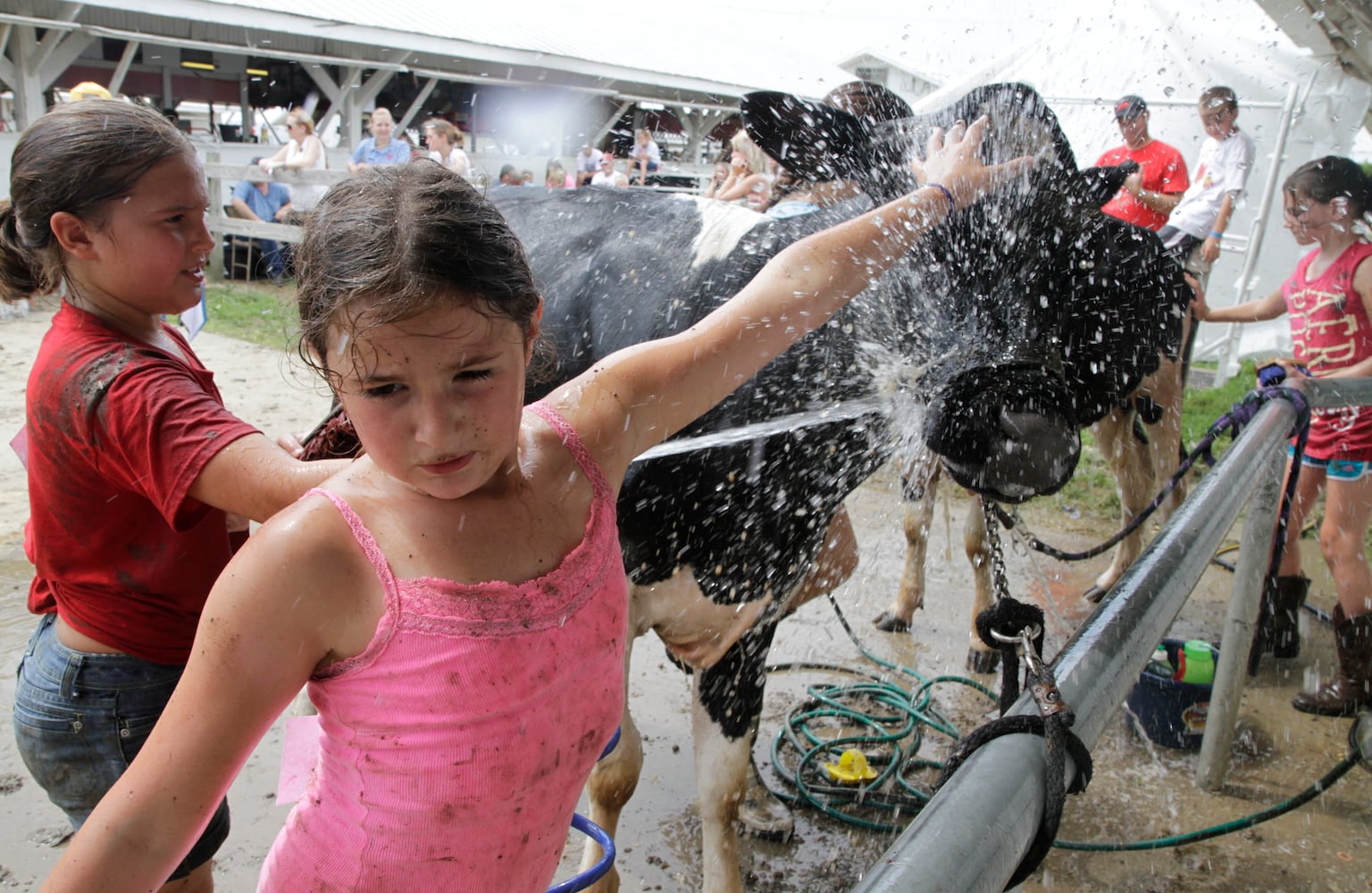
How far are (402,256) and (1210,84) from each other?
8.62 meters

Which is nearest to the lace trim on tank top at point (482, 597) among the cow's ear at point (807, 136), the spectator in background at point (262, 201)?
the cow's ear at point (807, 136)

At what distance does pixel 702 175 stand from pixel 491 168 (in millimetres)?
3678

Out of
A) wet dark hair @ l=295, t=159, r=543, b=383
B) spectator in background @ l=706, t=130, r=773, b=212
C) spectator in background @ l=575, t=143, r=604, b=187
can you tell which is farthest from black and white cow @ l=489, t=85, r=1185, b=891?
spectator in background @ l=575, t=143, r=604, b=187

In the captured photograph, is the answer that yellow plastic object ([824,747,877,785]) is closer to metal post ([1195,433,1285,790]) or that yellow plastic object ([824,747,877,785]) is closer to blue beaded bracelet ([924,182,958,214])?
metal post ([1195,433,1285,790])

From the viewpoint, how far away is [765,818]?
288 centimetres

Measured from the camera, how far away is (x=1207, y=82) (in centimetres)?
797

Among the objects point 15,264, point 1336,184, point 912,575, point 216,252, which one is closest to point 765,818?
point 912,575

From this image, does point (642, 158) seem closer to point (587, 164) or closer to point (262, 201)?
point (587, 164)

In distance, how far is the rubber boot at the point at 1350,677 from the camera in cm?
357

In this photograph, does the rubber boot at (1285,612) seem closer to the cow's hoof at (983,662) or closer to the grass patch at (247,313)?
the cow's hoof at (983,662)

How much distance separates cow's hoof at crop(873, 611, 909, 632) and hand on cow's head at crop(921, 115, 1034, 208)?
8.46 feet

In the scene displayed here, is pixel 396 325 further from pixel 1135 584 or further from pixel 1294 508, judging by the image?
pixel 1294 508

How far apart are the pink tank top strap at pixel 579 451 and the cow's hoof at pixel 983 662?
9.78ft

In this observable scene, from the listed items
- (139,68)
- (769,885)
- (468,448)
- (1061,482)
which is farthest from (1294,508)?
(139,68)
